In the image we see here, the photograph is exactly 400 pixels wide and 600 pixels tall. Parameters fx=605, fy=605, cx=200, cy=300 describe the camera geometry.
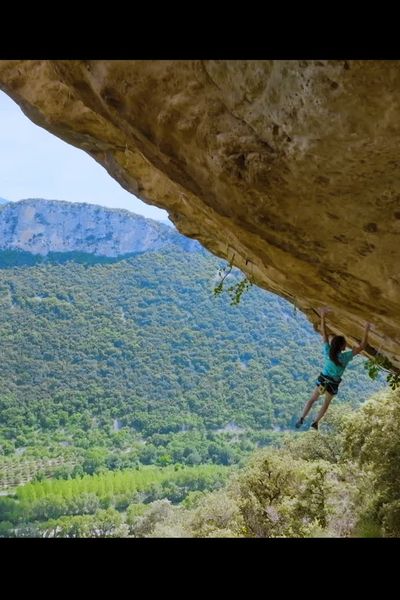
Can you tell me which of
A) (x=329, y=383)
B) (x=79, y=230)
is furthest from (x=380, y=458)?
(x=79, y=230)

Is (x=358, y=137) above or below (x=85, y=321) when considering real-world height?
above

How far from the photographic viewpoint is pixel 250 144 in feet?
19.3

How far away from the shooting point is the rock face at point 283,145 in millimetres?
4842

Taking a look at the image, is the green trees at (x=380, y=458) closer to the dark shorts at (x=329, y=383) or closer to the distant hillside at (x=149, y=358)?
the dark shorts at (x=329, y=383)

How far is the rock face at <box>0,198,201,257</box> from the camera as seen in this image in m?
110

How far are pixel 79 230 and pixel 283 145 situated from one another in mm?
113794

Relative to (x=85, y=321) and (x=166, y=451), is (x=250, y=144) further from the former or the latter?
(x=85, y=321)

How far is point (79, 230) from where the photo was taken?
116m

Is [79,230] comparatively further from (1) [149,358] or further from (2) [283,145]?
(2) [283,145]

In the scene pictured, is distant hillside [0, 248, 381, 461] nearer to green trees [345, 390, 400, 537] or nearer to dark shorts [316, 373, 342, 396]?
green trees [345, 390, 400, 537]

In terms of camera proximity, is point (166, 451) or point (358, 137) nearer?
point (358, 137)
